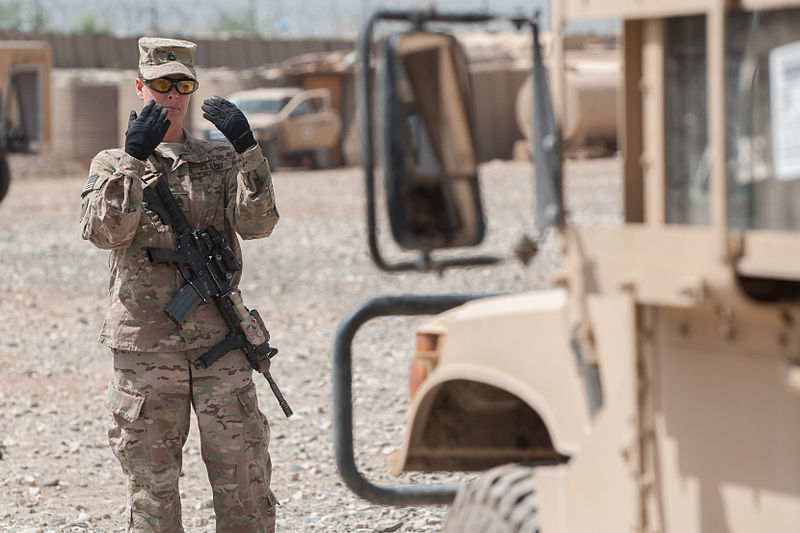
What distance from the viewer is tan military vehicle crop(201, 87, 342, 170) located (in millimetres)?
29344

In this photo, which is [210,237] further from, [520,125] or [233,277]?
[520,125]

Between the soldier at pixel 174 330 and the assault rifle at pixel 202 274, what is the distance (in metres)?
0.03

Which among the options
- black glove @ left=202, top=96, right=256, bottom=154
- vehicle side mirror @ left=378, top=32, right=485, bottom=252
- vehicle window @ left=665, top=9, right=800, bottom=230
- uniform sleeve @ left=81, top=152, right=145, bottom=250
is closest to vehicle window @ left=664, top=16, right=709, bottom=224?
vehicle window @ left=665, top=9, right=800, bottom=230

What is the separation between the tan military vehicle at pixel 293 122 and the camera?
29.3m

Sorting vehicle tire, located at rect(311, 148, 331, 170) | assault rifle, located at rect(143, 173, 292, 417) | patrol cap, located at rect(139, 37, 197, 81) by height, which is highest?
patrol cap, located at rect(139, 37, 197, 81)

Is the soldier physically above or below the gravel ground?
above

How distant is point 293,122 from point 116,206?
83.5 feet

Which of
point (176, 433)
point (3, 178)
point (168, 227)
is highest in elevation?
point (168, 227)

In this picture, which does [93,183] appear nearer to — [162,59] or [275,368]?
[162,59]

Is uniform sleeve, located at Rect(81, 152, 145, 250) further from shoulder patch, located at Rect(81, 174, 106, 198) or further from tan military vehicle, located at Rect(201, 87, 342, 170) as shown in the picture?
tan military vehicle, located at Rect(201, 87, 342, 170)

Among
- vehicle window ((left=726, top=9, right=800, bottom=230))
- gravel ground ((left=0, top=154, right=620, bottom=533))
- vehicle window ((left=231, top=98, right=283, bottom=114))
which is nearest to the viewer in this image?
vehicle window ((left=726, top=9, right=800, bottom=230))

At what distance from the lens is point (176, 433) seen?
446 centimetres

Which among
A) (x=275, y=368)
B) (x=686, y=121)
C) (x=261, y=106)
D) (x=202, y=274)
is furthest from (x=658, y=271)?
(x=261, y=106)

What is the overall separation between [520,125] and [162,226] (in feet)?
87.3
